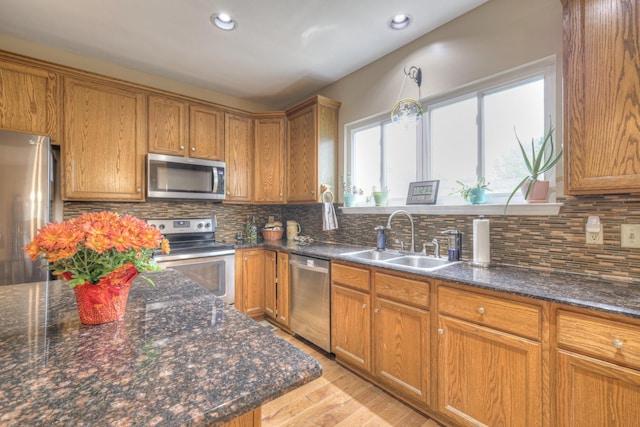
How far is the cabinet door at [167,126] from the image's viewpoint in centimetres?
283

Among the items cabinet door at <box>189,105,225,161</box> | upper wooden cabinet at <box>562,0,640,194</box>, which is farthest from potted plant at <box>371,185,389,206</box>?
cabinet door at <box>189,105,225,161</box>

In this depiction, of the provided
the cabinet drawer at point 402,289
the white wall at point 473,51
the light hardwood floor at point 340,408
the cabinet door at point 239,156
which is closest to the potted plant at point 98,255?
the light hardwood floor at point 340,408

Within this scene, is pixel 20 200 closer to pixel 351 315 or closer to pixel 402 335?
pixel 351 315

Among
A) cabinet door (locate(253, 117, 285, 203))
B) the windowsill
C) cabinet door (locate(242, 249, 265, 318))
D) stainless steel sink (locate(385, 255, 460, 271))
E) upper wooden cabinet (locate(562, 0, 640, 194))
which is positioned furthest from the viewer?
cabinet door (locate(253, 117, 285, 203))

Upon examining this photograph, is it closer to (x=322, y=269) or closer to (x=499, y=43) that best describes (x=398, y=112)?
(x=499, y=43)

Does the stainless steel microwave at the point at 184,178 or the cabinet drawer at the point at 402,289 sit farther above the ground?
the stainless steel microwave at the point at 184,178

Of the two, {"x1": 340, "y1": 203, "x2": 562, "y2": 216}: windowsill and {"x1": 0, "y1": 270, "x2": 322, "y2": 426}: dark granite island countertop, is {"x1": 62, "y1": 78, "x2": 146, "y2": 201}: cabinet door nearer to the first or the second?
{"x1": 0, "y1": 270, "x2": 322, "y2": 426}: dark granite island countertop

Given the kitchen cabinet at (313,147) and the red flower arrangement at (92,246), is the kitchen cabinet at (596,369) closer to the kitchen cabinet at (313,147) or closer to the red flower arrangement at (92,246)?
the red flower arrangement at (92,246)

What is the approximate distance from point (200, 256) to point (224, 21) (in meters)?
1.99

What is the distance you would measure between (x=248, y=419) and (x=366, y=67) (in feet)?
9.80

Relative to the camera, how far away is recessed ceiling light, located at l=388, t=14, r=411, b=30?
216cm

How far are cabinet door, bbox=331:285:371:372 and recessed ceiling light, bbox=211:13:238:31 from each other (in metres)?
2.19

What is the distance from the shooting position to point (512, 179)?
1975mm

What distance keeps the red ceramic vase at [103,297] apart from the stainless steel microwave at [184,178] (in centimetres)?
212
